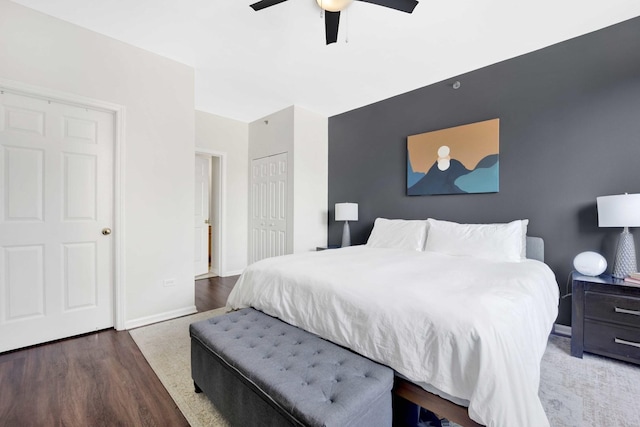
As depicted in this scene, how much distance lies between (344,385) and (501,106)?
10.2 feet

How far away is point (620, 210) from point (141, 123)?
413cm

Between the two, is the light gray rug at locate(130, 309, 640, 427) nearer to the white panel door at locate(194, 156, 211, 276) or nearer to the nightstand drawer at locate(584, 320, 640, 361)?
the nightstand drawer at locate(584, 320, 640, 361)

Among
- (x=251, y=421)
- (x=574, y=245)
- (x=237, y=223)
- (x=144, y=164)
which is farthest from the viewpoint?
(x=237, y=223)

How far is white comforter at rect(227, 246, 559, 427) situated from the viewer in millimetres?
1078

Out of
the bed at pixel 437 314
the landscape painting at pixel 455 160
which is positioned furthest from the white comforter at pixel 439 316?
the landscape painting at pixel 455 160

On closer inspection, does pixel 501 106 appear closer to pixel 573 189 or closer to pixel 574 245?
pixel 573 189

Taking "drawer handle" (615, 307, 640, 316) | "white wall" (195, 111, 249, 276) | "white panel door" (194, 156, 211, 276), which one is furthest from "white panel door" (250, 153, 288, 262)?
"drawer handle" (615, 307, 640, 316)

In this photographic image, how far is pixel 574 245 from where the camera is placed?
2.49 m

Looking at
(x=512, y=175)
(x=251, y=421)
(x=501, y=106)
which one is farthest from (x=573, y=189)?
(x=251, y=421)

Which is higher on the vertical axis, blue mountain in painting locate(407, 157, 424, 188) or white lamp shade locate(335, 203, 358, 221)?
blue mountain in painting locate(407, 157, 424, 188)

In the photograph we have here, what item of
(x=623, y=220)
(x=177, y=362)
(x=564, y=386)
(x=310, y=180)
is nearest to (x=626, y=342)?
(x=564, y=386)

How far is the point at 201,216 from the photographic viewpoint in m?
4.79

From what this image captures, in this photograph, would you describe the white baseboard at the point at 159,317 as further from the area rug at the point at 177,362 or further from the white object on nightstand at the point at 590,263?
the white object on nightstand at the point at 590,263

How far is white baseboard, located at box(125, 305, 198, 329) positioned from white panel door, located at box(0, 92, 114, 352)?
0.18 metres
